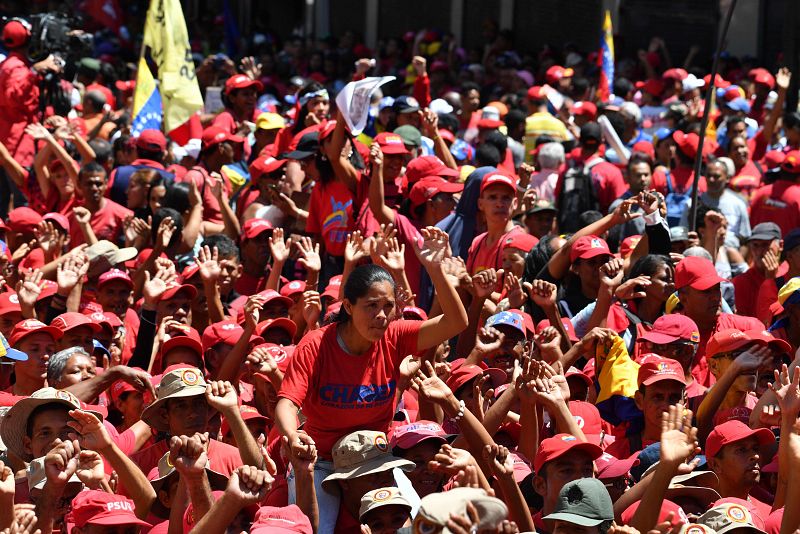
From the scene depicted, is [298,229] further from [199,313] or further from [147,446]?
[147,446]

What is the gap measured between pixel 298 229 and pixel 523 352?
9.38ft

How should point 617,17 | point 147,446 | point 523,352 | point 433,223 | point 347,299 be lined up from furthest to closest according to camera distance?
point 617,17 → point 433,223 → point 523,352 → point 147,446 → point 347,299

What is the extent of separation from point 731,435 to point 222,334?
8.73 feet

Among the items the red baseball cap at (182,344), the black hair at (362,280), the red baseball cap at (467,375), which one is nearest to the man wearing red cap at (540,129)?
the red baseball cap at (182,344)

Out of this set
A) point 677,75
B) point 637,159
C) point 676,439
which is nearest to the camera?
point 676,439

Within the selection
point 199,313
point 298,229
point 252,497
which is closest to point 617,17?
point 298,229

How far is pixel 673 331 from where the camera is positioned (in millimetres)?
7102

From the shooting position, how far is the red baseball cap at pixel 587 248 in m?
7.98

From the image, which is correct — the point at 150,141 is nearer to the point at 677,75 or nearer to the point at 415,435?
the point at 415,435

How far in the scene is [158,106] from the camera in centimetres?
1201

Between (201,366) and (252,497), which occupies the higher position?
(252,497)

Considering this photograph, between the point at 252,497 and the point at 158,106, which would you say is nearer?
the point at 252,497

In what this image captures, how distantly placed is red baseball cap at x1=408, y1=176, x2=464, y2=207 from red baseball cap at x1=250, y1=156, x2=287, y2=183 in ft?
4.53

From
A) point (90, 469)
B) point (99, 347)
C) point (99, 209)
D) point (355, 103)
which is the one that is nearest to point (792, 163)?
point (355, 103)
